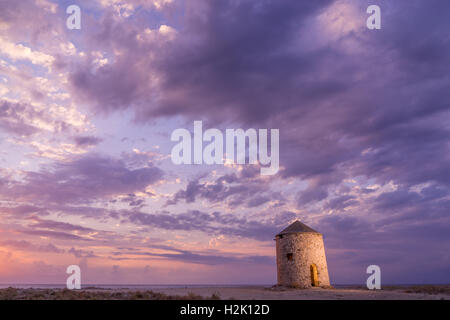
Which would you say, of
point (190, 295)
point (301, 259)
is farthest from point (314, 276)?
point (190, 295)

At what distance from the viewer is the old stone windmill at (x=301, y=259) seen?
99.2ft

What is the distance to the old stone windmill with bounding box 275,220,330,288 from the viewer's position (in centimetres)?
3023

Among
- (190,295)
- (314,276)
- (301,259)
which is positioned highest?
A: (301,259)

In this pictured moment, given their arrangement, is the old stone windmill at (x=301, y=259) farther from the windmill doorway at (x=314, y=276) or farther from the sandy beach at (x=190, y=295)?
the sandy beach at (x=190, y=295)

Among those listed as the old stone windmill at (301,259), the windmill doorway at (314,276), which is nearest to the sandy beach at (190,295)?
the old stone windmill at (301,259)

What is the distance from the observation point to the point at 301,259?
30.5 meters

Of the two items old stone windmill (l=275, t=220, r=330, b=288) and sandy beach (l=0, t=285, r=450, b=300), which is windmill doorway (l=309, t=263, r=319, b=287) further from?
sandy beach (l=0, t=285, r=450, b=300)

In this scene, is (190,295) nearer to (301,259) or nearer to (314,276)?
(301,259)

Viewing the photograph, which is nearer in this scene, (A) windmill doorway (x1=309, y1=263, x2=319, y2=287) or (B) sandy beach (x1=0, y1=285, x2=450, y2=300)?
(B) sandy beach (x1=0, y1=285, x2=450, y2=300)

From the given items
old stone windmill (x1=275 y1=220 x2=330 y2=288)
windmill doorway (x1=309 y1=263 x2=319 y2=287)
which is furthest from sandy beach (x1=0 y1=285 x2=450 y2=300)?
windmill doorway (x1=309 y1=263 x2=319 y2=287)

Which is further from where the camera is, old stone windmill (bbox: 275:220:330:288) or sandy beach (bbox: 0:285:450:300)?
old stone windmill (bbox: 275:220:330:288)

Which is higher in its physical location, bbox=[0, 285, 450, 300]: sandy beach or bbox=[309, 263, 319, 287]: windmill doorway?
→ bbox=[0, 285, 450, 300]: sandy beach
